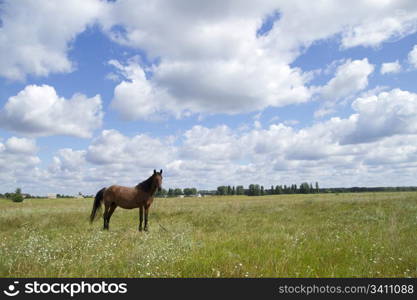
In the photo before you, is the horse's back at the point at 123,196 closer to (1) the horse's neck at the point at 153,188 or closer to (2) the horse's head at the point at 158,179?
(1) the horse's neck at the point at 153,188

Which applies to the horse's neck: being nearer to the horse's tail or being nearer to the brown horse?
the brown horse

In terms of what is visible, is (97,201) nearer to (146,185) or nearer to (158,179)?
(146,185)

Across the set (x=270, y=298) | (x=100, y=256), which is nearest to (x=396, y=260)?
(x=270, y=298)

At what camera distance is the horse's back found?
1421 cm

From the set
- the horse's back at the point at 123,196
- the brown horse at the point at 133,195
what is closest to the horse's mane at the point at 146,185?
the brown horse at the point at 133,195

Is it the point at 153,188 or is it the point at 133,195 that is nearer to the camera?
the point at 153,188

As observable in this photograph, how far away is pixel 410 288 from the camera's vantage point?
5312 mm

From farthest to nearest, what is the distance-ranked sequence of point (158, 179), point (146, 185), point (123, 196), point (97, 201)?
→ point (97, 201), point (123, 196), point (146, 185), point (158, 179)

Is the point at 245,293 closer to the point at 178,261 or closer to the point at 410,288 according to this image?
the point at 178,261

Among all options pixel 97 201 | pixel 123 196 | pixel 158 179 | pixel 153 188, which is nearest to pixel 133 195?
pixel 123 196

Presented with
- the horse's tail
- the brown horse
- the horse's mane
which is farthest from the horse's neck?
the horse's tail

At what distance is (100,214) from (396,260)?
13505 mm

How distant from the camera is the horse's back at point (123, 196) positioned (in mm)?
14211

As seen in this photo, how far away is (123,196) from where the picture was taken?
14336mm
